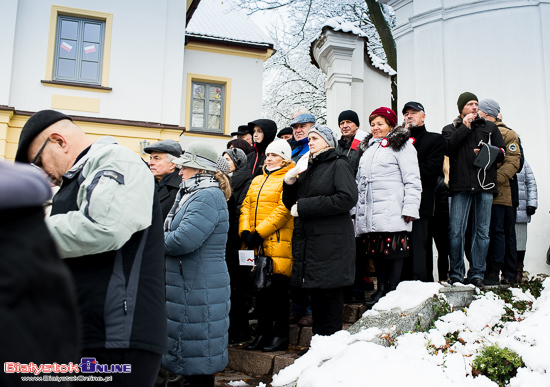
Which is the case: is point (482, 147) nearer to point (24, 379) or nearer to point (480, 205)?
point (480, 205)

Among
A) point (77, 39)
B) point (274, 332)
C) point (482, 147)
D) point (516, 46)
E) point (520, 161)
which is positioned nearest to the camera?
point (274, 332)

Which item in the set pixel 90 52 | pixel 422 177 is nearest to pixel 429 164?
pixel 422 177

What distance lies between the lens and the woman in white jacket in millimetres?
4605

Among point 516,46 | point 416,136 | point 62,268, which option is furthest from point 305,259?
point 516,46

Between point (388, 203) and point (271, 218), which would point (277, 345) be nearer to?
point (271, 218)

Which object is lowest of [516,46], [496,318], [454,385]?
[454,385]

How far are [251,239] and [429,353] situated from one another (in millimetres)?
1756

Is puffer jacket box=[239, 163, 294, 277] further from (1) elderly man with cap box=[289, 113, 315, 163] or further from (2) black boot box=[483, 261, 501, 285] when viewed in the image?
(2) black boot box=[483, 261, 501, 285]

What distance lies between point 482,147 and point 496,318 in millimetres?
1665

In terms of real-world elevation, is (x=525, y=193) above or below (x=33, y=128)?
above

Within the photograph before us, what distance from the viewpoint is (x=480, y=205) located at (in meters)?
4.99

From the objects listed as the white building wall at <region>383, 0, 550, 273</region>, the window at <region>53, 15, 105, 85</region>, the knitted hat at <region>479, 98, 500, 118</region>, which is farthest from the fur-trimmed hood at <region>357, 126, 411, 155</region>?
the window at <region>53, 15, 105, 85</region>

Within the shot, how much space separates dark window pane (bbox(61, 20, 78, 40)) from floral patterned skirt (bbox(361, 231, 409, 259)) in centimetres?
1140

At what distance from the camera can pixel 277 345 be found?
4.48 meters
